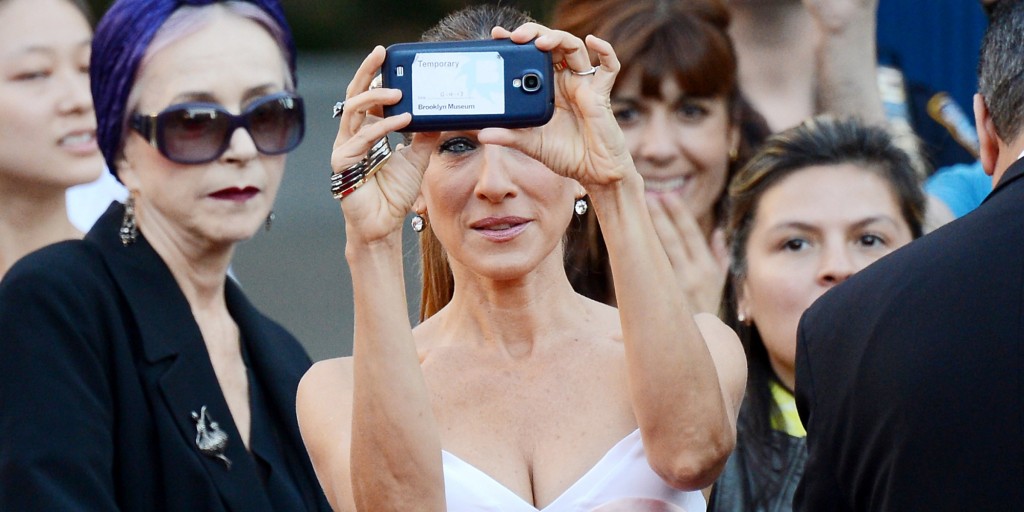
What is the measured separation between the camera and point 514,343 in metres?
2.84

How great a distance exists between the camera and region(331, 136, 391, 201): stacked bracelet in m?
2.41

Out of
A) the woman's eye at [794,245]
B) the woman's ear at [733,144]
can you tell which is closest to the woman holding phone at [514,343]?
the woman's eye at [794,245]

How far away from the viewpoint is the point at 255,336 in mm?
3361

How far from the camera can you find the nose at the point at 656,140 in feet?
12.7

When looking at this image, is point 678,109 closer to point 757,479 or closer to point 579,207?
point 757,479

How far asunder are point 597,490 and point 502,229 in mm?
468

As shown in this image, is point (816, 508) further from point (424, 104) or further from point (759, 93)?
point (759, 93)

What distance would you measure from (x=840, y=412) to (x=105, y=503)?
4.32 feet

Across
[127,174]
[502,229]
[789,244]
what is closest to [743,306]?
[789,244]

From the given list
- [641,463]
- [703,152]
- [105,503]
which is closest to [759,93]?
[703,152]

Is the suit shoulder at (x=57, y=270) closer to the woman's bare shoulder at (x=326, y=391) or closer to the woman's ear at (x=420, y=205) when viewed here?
the woman's bare shoulder at (x=326, y=391)

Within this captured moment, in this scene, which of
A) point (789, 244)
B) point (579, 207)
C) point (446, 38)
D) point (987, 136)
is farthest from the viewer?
point (789, 244)

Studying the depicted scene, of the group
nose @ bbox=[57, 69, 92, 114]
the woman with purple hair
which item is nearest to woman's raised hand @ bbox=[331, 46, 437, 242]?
the woman with purple hair

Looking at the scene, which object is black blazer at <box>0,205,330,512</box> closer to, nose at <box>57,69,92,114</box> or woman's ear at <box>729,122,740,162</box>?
nose at <box>57,69,92,114</box>
